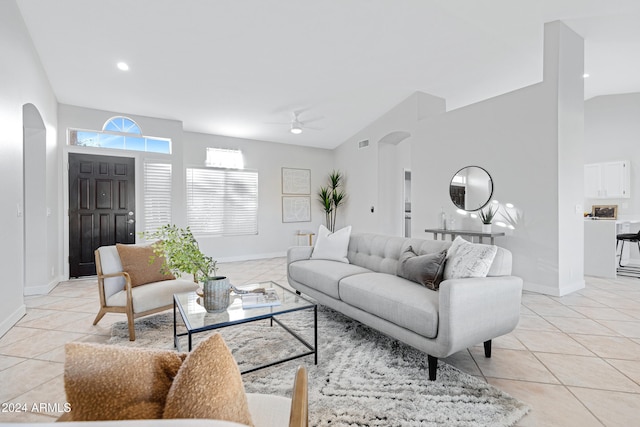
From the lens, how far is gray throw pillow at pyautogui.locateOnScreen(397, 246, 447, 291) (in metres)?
2.38

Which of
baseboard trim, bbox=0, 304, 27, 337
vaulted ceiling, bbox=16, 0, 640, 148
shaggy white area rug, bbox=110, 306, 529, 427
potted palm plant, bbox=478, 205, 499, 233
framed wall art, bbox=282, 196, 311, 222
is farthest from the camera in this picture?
framed wall art, bbox=282, 196, 311, 222

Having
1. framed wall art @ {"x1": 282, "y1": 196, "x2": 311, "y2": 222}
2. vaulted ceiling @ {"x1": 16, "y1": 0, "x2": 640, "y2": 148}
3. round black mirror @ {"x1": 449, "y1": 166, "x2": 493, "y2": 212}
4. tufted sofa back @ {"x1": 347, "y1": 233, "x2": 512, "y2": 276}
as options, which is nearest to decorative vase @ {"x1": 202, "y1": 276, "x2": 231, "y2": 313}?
tufted sofa back @ {"x1": 347, "y1": 233, "x2": 512, "y2": 276}

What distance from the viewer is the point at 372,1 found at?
331cm

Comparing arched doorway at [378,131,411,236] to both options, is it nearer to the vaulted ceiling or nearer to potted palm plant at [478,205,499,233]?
the vaulted ceiling

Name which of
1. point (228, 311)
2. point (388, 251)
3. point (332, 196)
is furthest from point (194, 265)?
point (332, 196)

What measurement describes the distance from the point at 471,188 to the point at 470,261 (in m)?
2.95

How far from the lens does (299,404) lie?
0.82m

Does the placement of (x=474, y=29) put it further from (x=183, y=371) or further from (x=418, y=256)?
(x=183, y=371)

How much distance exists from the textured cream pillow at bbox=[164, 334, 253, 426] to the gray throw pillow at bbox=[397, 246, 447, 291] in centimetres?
199

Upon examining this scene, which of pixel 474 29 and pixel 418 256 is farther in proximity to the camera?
pixel 474 29

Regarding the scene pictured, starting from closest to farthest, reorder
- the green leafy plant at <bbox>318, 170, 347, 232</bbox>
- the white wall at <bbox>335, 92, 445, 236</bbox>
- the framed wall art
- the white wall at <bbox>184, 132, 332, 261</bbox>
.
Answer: the white wall at <bbox>184, 132, 332, 261</bbox>
the white wall at <bbox>335, 92, 445, 236</bbox>
the framed wall art
the green leafy plant at <bbox>318, 170, 347, 232</bbox>

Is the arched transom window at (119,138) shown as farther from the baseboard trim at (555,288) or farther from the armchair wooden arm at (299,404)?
the baseboard trim at (555,288)

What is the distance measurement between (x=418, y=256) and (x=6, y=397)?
2.92 meters

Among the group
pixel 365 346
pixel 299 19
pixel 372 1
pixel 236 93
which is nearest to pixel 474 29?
pixel 372 1
